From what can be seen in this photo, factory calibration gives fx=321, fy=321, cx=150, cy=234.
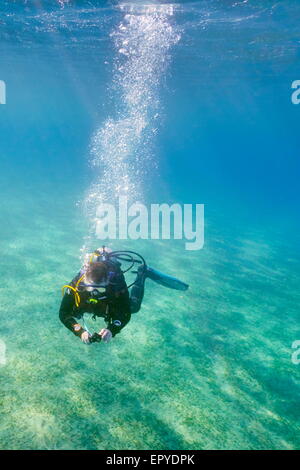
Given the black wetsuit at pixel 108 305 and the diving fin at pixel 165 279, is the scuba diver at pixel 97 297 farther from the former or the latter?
the diving fin at pixel 165 279

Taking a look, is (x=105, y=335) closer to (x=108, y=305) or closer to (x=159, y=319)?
(x=108, y=305)

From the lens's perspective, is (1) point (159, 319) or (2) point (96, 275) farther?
(1) point (159, 319)

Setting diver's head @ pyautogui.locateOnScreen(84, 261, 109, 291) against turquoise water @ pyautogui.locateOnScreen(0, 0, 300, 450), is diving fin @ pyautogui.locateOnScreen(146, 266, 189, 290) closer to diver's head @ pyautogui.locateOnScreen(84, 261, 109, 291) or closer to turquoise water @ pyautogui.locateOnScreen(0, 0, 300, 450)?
turquoise water @ pyautogui.locateOnScreen(0, 0, 300, 450)

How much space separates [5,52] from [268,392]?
37.3 m

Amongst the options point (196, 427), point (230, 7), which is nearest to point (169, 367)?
point (196, 427)

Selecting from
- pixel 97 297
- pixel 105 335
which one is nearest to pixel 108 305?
pixel 97 297

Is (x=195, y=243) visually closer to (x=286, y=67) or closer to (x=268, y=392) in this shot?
(x=268, y=392)

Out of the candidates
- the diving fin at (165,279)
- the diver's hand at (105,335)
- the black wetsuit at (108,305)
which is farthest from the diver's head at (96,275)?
the diving fin at (165,279)

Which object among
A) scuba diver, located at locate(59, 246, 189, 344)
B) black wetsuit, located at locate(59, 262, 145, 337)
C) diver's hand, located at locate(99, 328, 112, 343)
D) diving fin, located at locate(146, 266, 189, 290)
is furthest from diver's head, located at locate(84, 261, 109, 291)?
diving fin, located at locate(146, 266, 189, 290)

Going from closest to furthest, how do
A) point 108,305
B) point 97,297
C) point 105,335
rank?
1. point 105,335
2. point 97,297
3. point 108,305

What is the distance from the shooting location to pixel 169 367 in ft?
20.7

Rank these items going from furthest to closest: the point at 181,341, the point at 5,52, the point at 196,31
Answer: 1. the point at 5,52
2. the point at 196,31
3. the point at 181,341

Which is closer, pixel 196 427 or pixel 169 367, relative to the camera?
pixel 196 427

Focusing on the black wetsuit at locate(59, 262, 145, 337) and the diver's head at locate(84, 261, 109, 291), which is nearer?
the diver's head at locate(84, 261, 109, 291)
